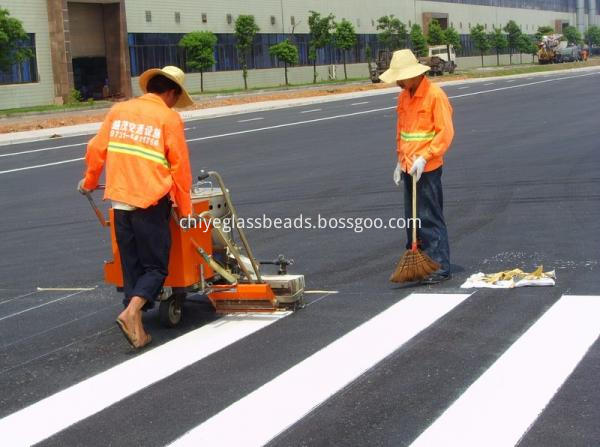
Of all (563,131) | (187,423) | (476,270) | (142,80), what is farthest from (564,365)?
(563,131)

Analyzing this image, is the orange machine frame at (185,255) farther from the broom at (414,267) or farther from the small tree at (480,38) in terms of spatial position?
the small tree at (480,38)

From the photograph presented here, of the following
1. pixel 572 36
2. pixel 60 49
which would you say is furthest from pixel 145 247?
pixel 572 36

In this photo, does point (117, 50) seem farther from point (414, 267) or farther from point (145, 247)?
point (145, 247)

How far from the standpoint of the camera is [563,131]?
2141 centimetres

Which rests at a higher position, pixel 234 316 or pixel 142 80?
pixel 142 80

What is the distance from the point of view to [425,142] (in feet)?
26.8

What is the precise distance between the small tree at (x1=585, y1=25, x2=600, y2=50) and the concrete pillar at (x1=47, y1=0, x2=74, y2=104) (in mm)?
94284

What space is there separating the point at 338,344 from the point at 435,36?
84615 mm

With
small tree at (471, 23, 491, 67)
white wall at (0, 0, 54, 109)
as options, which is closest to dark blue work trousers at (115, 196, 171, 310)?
white wall at (0, 0, 54, 109)

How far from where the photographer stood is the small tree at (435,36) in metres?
88.1

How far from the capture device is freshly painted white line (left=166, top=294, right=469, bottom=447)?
498 centimetres

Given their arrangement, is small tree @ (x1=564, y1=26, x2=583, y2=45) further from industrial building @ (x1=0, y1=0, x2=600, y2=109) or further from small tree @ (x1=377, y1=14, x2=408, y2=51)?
small tree @ (x1=377, y1=14, x2=408, y2=51)

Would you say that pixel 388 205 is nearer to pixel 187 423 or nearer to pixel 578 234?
pixel 578 234

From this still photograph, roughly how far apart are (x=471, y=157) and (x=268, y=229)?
23.5 feet
